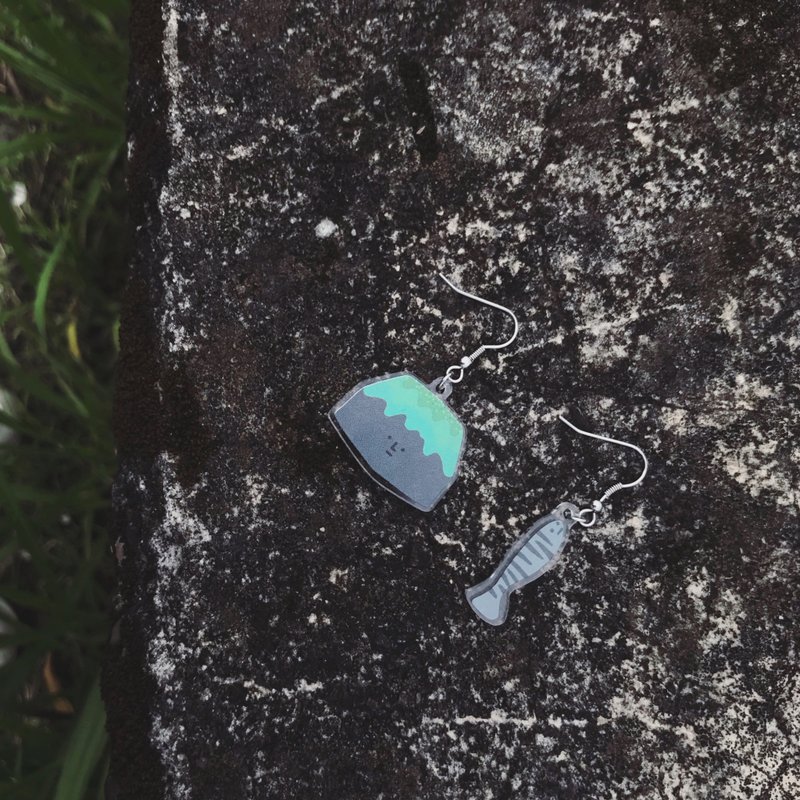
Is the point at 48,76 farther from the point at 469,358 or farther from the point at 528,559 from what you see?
the point at 528,559

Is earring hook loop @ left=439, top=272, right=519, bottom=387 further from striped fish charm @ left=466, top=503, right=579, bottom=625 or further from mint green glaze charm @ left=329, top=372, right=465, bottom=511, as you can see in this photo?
striped fish charm @ left=466, top=503, right=579, bottom=625

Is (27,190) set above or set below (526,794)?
above

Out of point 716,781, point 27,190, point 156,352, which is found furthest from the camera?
point 27,190

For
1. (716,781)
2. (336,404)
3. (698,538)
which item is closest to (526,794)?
(716,781)

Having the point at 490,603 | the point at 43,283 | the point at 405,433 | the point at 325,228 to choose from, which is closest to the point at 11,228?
the point at 43,283

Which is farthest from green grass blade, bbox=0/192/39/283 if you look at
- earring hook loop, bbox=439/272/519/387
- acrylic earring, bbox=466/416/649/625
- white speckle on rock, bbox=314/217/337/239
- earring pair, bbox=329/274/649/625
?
acrylic earring, bbox=466/416/649/625

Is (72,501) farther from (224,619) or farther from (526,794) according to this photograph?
Answer: (526,794)

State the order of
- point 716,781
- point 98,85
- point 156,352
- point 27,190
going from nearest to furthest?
point 716,781
point 156,352
point 98,85
point 27,190
